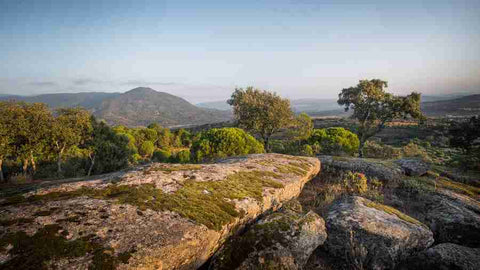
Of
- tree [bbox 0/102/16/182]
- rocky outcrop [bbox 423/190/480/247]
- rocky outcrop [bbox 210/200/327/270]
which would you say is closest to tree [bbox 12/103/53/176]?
tree [bbox 0/102/16/182]

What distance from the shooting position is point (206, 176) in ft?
25.2

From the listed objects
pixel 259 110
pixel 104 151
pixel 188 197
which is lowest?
pixel 104 151

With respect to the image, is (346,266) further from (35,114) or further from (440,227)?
(35,114)

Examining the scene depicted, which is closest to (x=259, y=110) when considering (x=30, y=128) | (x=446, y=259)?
(x=446, y=259)

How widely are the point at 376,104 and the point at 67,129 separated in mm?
46780

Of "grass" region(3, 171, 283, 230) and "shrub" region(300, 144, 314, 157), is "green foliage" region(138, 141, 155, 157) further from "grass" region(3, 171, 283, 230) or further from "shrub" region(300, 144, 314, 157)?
"grass" region(3, 171, 283, 230)

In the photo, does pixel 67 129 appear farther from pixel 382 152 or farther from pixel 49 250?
pixel 382 152

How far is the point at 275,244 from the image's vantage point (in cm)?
482

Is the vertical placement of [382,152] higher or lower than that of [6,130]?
lower

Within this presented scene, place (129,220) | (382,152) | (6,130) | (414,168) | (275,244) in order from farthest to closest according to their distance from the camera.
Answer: (382,152)
(6,130)
(414,168)
(275,244)
(129,220)

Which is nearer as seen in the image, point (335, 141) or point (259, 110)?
point (259, 110)

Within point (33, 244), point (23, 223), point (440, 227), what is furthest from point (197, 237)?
point (440, 227)

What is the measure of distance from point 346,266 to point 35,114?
115 ft

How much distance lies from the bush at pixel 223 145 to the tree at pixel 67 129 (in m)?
18.3
